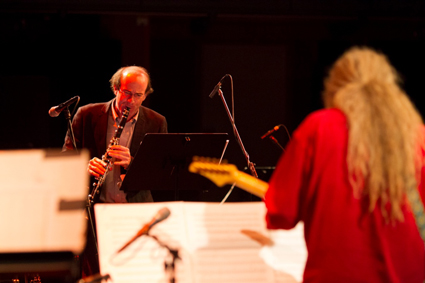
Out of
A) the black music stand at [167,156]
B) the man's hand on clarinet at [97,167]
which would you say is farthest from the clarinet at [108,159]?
the black music stand at [167,156]

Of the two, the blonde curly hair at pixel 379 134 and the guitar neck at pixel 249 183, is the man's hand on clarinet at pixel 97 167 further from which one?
the blonde curly hair at pixel 379 134

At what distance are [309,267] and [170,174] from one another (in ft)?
5.28

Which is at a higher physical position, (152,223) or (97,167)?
(152,223)

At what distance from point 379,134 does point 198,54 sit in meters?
5.13

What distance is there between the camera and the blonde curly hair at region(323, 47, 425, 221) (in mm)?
1401

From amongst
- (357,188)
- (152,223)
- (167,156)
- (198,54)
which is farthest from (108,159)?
(198,54)

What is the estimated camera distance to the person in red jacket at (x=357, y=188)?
139cm

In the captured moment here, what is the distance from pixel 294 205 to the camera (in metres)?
1.44

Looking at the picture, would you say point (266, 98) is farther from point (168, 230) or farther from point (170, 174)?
point (168, 230)

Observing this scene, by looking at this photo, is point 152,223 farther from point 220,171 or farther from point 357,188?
point 357,188

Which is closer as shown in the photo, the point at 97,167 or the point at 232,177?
the point at 232,177

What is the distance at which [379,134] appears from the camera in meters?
Answer: 1.44

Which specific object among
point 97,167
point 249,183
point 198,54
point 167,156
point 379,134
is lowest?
point 97,167

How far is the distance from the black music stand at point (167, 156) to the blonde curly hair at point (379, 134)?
4.60 ft
